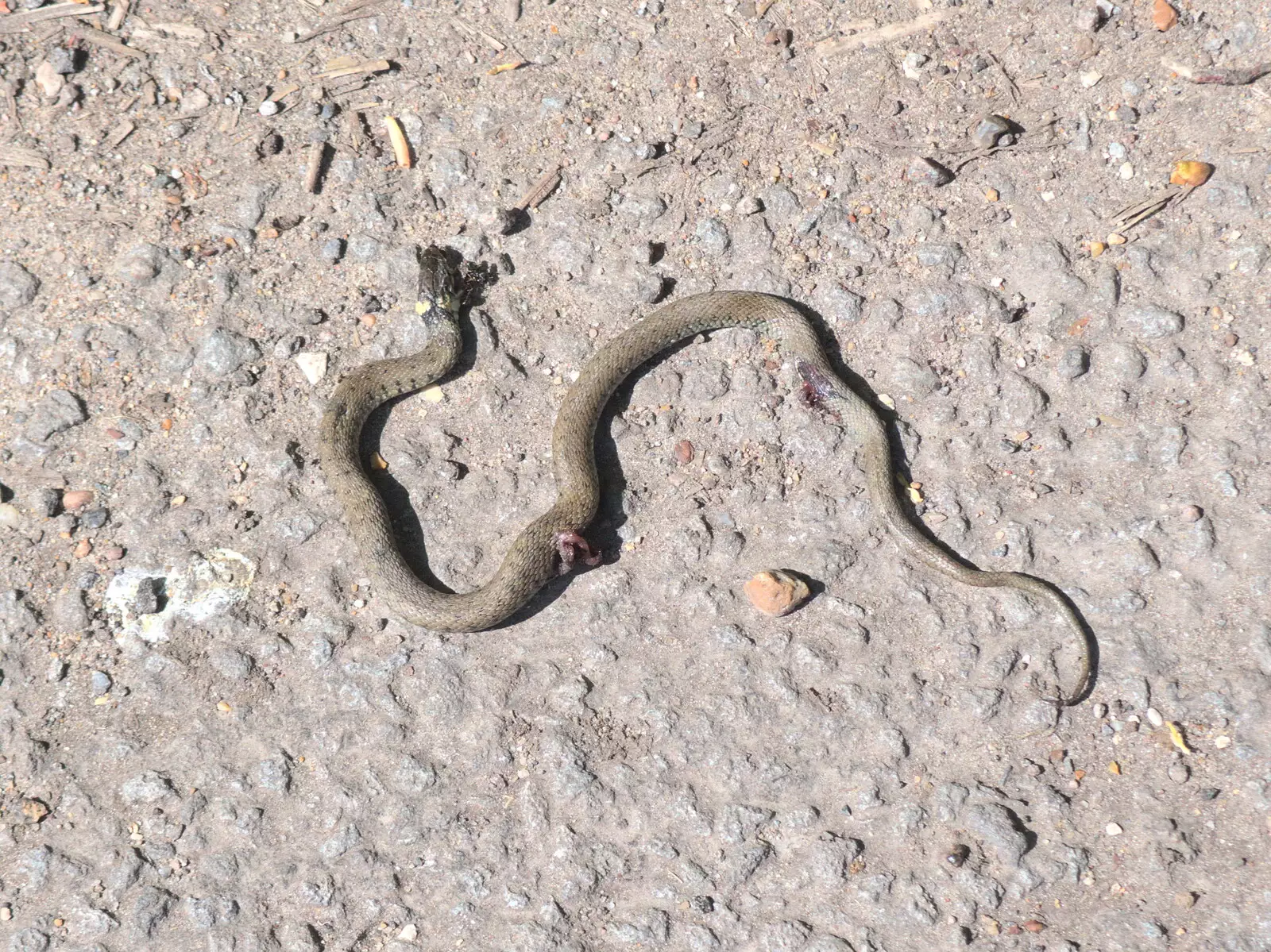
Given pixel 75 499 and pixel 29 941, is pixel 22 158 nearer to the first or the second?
pixel 75 499

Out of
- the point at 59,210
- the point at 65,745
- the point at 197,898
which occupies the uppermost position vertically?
the point at 59,210

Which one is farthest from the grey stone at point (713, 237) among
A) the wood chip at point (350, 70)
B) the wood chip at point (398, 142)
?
the wood chip at point (350, 70)

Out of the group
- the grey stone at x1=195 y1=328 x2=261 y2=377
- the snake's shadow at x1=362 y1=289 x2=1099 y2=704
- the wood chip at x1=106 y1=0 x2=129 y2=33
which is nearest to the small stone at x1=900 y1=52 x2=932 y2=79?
the snake's shadow at x1=362 y1=289 x2=1099 y2=704

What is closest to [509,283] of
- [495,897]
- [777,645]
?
[777,645]

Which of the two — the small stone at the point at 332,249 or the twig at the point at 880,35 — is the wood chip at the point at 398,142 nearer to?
the small stone at the point at 332,249

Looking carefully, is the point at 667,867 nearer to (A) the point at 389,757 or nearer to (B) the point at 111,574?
(A) the point at 389,757

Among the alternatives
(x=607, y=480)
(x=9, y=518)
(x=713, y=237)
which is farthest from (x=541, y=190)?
(x=9, y=518)
